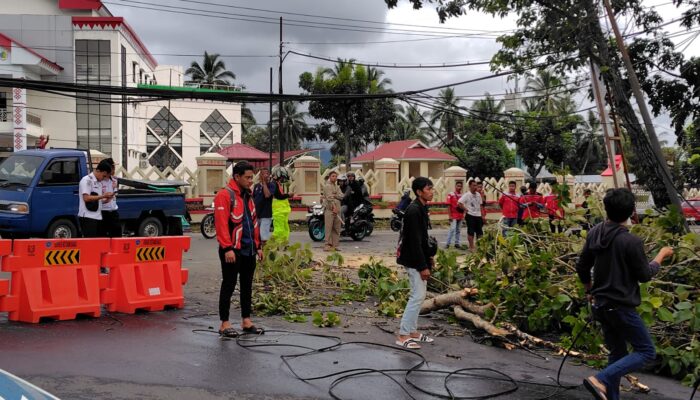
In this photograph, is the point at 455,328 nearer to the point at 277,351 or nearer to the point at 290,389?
the point at 277,351

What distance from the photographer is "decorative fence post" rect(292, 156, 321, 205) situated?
26203 millimetres

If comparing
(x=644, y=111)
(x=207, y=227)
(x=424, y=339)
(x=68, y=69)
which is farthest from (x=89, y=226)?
(x=68, y=69)

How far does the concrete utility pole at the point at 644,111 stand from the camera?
10766 millimetres

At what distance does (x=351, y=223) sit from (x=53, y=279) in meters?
11.9

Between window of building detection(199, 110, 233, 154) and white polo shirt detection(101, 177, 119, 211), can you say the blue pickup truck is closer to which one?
white polo shirt detection(101, 177, 119, 211)

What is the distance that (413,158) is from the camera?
170 feet

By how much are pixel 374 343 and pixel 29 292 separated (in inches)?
154

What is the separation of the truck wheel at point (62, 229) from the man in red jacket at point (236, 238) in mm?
8528

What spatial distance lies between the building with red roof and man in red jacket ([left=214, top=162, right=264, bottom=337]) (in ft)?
144

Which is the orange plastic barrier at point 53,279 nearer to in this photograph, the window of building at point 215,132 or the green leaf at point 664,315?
the green leaf at point 664,315

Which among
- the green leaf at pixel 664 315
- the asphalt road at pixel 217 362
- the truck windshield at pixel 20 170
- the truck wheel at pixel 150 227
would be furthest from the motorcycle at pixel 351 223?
the green leaf at pixel 664 315

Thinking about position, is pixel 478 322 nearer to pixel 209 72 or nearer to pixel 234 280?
pixel 234 280

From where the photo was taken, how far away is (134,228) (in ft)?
54.6

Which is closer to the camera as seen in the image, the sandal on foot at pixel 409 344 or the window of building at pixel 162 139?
the sandal on foot at pixel 409 344
